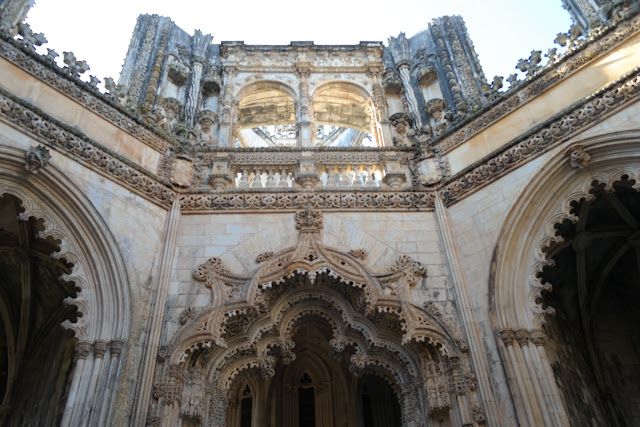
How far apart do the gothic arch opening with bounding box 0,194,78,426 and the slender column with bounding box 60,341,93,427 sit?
8.34 feet

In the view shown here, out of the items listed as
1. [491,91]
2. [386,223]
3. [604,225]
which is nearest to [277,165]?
[386,223]

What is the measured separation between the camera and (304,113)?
10961 millimetres

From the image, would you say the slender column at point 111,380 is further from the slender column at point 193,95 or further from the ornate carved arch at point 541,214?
the ornate carved arch at point 541,214

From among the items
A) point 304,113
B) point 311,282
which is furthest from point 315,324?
point 304,113

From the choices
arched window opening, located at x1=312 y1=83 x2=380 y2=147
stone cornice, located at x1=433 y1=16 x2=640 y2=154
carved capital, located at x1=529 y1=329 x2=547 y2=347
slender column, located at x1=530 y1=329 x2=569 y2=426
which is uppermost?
arched window opening, located at x1=312 y1=83 x2=380 y2=147

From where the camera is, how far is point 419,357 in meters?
7.43

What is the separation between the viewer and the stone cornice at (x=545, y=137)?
707 centimetres

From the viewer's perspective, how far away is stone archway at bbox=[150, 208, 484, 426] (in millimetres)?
6918

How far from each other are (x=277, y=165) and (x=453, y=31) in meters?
5.78

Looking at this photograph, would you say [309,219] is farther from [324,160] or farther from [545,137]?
[545,137]

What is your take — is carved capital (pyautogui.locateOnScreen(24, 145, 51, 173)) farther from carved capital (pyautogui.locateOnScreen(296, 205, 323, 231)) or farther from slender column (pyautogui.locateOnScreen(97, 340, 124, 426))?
carved capital (pyautogui.locateOnScreen(296, 205, 323, 231))

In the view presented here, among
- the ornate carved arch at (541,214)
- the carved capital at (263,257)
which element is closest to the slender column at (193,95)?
the carved capital at (263,257)

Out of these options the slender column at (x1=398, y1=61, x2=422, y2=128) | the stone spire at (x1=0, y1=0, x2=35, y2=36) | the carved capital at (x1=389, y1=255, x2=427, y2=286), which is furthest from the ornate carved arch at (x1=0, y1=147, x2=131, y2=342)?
the slender column at (x1=398, y1=61, x2=422, y2=128)

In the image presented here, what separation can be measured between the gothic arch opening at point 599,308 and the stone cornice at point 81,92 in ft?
25.2
